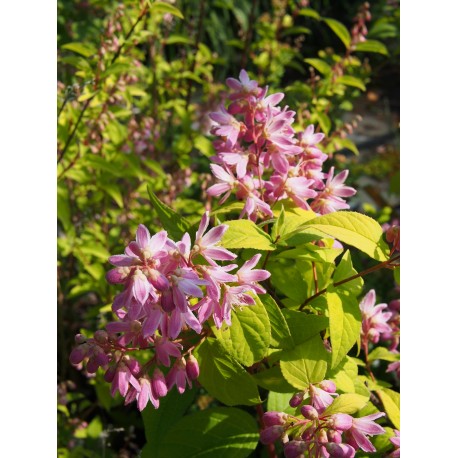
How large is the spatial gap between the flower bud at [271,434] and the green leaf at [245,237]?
0.25 m

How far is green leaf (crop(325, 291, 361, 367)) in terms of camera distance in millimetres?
939

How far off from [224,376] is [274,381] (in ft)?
0.40

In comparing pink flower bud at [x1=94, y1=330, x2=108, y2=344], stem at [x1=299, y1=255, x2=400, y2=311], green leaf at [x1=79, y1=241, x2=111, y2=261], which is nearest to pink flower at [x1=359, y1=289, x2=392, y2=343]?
stem at [x1=299, y1=255, x2=400, y2=311]

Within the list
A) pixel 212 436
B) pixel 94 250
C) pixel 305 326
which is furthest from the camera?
pixel 94 250

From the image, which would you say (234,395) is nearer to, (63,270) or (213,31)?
(63,270)

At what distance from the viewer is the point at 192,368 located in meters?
0.91

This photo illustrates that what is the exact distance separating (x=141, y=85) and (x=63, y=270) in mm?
732

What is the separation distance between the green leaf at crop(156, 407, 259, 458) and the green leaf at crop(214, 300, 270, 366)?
0.86ft

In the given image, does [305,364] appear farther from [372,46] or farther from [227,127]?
[372,46]

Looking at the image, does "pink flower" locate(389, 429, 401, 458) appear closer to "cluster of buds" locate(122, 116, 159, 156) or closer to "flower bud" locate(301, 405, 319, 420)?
"flower bud" locate(301, 405, 319, 420)

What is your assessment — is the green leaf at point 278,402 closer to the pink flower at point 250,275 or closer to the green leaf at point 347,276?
the green leaf at point 347,276

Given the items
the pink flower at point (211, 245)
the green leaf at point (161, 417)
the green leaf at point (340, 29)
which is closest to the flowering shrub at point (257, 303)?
the pink flower at point (211, 245)

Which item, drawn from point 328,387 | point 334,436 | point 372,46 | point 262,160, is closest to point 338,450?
point 334,436
